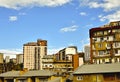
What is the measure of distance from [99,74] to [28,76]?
20.9 m

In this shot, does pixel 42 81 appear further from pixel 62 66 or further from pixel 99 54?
pixel 62 66

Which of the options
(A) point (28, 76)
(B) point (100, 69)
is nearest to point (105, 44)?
(A) point (28, 76)

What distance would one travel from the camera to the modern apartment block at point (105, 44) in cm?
10394

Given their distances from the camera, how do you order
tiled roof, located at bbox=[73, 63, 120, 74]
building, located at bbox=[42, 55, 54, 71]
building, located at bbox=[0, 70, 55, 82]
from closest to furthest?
1. tiled roof, located at bbox=[73, 63, 120, 74]
2. building, located at bbox=[0, 70, 55, 82]
3. building, located at bbox=[42, 55, 54, 71]

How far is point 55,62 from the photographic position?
162m

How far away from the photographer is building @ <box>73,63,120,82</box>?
2426 inches

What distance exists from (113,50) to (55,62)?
62.6 metres

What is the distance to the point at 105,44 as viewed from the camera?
106625mm

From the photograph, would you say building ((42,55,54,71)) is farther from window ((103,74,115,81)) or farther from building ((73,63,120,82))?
window ((103,74,115,81))

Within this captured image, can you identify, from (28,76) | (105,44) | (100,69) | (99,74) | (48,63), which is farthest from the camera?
(48,63)

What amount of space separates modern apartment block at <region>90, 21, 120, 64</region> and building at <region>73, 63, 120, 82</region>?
→ 38334mm

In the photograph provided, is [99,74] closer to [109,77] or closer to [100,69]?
[100,69]

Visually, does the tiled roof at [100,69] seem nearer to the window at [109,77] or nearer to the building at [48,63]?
the window at [109,77]

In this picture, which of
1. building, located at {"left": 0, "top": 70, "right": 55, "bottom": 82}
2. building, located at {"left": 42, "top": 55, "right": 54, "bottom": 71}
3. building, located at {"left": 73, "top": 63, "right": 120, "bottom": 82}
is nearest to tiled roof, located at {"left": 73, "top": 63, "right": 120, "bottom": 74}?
building, located at {"left": 73, "top": 63, "right": 120, "bottom": 82}
